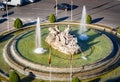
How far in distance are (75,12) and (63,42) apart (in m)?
24.3

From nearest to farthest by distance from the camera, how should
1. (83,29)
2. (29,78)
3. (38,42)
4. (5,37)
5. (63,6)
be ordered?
(29,78) → (38,42) → (5,37) → (83,29) → (63,6)

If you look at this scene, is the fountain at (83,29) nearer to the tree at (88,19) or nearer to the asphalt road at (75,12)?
the tree at (88,19)

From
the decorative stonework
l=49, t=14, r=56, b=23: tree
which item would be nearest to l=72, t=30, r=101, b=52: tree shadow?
the decorative stonework

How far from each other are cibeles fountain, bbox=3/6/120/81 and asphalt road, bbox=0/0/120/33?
10262 millimetres

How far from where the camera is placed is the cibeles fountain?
50.8 m

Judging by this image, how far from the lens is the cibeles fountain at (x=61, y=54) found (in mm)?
50750

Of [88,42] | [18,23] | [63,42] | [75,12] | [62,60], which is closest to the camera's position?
[62,60]

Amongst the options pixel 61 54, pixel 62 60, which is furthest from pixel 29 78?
pixel 61 54

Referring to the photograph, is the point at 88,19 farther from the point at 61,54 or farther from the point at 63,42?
the point at 61,54

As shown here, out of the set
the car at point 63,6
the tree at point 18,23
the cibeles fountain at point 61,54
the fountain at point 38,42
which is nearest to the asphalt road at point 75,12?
the car at point 63,6

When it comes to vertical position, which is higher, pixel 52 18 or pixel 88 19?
pixel 52 18

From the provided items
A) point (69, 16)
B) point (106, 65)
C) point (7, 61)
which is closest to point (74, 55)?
point (106, 65)

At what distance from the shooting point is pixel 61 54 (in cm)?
5531

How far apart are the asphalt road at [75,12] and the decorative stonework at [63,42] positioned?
1572 cm
